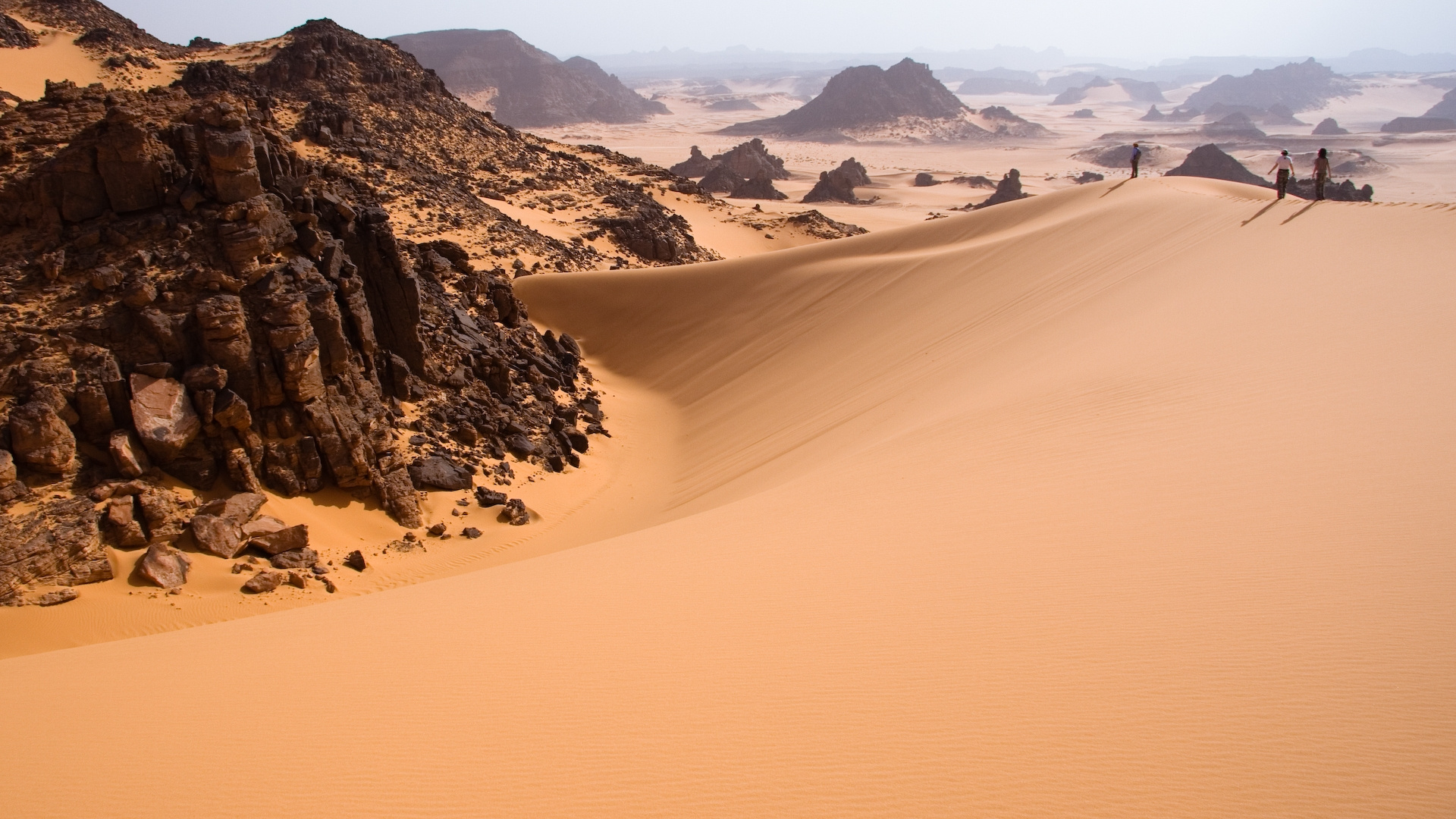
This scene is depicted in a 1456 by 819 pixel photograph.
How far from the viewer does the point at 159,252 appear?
9.09m

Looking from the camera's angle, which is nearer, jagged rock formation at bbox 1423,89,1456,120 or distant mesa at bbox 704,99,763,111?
jagged rock formation at bbox 1423,89,1456,120

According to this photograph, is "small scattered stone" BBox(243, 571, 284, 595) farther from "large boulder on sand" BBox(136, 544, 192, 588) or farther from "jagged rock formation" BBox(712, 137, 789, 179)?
"jagged rock formation" BBox(712, 137, 789, 179)

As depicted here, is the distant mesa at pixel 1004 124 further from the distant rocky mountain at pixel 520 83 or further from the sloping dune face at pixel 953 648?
the sloping dune face at pixel 953 648

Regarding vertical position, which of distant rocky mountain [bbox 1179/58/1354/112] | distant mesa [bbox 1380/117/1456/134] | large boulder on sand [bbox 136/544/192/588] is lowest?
large boulder on sand [bbox 136/544/192/588]

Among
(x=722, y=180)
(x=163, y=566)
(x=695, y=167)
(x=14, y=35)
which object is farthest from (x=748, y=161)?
(x=163, y=566)

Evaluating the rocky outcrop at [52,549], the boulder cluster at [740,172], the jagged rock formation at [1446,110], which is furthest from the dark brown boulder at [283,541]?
the jagged rock formation at [1446,110]

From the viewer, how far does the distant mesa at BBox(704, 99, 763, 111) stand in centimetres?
13612

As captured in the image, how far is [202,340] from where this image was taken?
8703 millimetres

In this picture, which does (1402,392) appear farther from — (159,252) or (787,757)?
(159,252)


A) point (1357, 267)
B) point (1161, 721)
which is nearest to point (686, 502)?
point (1161, 721)

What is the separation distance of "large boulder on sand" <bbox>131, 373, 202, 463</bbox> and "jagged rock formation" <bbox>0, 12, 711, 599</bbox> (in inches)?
0.7

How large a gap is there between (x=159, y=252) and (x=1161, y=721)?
33.0ft

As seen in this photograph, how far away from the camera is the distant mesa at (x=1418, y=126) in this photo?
263 ft

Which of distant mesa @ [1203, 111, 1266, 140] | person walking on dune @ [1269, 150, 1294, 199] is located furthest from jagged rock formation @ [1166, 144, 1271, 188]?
distant mesa @ [1203, 111, 1266, 140]
